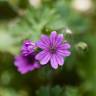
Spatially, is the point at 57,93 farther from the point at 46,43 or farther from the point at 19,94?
the point at 19,94

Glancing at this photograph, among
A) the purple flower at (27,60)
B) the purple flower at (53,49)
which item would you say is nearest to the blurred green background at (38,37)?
the purple flower at (27,60)

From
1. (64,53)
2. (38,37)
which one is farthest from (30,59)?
(64,53)

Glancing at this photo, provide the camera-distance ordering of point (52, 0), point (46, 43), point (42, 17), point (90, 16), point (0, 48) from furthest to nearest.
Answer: point (90, 16) < point (52, 0) < point (0, 48) < point (42, 17) < point (46, 43)

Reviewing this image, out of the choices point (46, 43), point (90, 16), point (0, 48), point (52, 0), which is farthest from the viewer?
point (90, 16)

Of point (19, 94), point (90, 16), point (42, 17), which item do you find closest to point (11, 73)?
point (19, 94)

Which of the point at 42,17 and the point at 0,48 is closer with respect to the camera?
the point at 42,17
